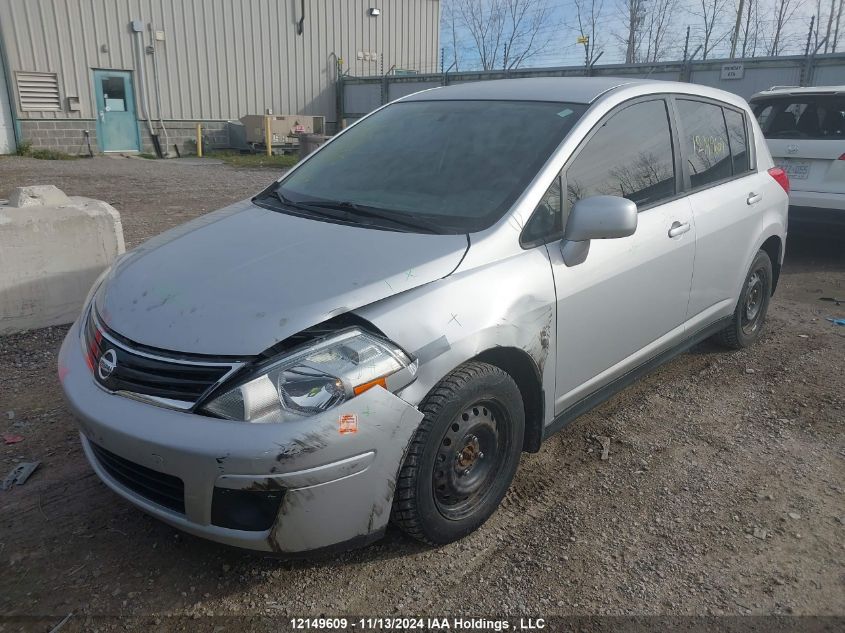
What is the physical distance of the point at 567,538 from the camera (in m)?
2.73

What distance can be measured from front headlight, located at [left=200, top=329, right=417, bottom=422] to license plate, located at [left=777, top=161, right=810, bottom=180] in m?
6.31

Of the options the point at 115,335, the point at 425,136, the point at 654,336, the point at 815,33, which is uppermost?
the point at 815,33

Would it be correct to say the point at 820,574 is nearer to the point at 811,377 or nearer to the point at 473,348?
the point at 473,348

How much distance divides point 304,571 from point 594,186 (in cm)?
209

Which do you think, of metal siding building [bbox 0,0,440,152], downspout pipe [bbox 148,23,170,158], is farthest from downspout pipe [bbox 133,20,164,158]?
downspout pipe [bbox 148,23,170,158]

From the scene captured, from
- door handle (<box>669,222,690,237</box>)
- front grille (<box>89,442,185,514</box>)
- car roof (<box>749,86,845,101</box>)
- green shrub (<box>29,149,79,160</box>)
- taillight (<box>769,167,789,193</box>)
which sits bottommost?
green shrub (<box>29,149,79,160</box>)

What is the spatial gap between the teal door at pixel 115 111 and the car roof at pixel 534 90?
18244 millimetres

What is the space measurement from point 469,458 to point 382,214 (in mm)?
1122

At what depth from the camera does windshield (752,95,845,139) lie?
21.9 ft

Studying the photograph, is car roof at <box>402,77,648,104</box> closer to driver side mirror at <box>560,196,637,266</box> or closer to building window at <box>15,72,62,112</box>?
driver side mirror at <box>560,196,637,266</box>

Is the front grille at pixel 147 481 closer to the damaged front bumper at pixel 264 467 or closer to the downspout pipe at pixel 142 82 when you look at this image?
the damaged front bumper at pixel 264 467

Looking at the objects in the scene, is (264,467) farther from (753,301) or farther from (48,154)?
(48,154)

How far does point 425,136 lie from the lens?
3412 mm

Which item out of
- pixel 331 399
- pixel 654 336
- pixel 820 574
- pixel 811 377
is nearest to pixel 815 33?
pixel 811 377
